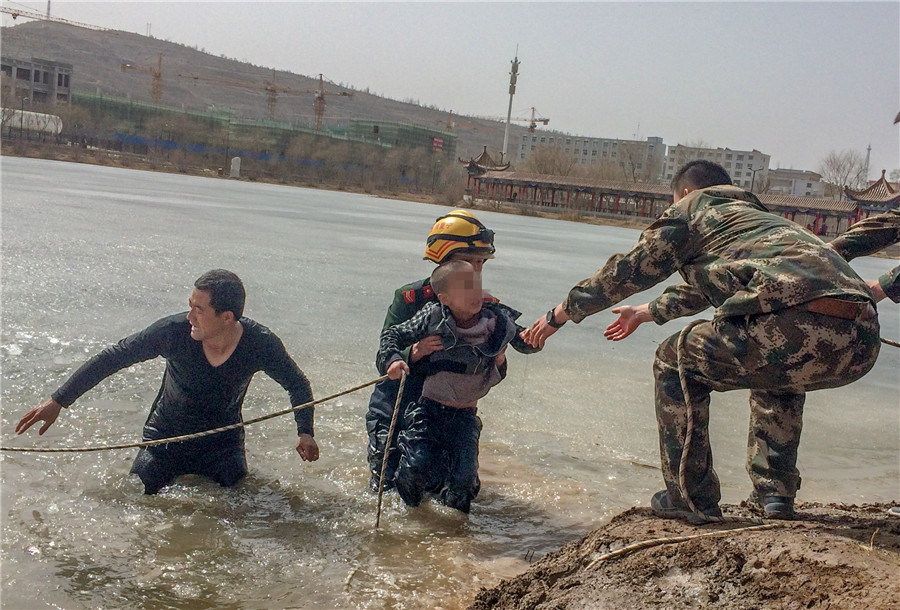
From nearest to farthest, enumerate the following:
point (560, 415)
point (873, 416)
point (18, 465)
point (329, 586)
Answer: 1. point (329, 586)
2. point (18, 465)
3. point (560, 415)
4. point (873, 416)

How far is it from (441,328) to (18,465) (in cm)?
231

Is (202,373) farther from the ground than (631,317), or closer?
closer

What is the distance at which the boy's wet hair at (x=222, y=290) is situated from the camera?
3754 mm

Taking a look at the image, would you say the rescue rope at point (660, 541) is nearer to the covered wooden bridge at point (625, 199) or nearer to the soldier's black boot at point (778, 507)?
the soldier's black boot at point (778, 507)

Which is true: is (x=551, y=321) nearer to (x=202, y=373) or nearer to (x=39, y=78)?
(x=202, y=373)

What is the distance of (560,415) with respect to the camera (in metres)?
6.37

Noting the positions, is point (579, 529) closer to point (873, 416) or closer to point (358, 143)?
point (873, 416)

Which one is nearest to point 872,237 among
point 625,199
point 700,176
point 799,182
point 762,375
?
point 700,176

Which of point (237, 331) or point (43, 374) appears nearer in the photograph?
point (237, 331)

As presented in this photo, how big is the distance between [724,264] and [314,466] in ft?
8.74

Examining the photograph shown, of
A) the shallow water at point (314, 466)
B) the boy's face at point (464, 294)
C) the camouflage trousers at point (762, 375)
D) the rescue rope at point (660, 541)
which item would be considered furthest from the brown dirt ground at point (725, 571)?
the boy's face at point (464, 294)

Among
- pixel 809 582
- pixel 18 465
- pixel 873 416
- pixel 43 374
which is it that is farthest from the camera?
pixel 873 416

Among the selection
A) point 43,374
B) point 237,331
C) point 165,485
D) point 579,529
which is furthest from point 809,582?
point 43,374

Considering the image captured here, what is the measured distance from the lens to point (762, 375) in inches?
116
